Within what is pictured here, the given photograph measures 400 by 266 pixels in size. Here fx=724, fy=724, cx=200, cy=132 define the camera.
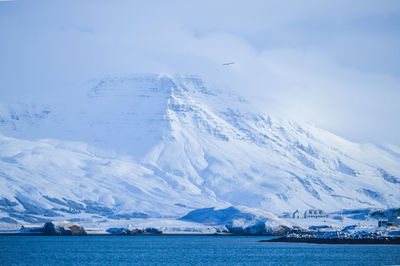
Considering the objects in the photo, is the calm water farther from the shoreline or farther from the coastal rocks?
the coastal rocks

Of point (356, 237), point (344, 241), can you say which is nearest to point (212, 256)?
point (344, 241)

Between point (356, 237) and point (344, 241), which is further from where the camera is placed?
point (344, 241)

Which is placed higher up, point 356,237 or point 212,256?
point 356,237

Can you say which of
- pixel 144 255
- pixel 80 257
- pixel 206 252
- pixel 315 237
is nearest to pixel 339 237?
pixel 315 237

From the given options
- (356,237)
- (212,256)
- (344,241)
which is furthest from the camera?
(344,241)

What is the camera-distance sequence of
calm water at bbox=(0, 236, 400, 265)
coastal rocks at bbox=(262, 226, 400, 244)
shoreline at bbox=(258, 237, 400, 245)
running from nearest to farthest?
1. calm water at bbox=(0, 236, 400, 265)
2. shoreline at bbox=(258, 237, 400, 245)
3. coastal rocks at bbox=(262, 226, 400, 244)

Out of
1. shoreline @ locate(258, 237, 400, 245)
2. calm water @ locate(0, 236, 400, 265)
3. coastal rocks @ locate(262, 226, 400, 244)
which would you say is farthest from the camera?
coastal rocks @ locate(262, 226, 400, 244)

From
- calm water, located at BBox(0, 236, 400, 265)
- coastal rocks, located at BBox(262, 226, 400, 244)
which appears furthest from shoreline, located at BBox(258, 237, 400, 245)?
calm water, located at BBox(0, 236, 400, 265)

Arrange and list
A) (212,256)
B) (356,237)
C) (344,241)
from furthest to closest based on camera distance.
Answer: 1. (344,241)
2. (356,237)
3. (212,256)

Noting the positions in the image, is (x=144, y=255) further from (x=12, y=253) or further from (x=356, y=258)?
(x=356, y=258)

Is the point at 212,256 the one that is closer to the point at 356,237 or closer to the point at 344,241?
the point at 344,241

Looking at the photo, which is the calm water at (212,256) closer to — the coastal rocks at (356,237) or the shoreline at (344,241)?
the shoreline at (344,241)

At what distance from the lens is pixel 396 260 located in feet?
379

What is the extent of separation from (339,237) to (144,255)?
188 ft
